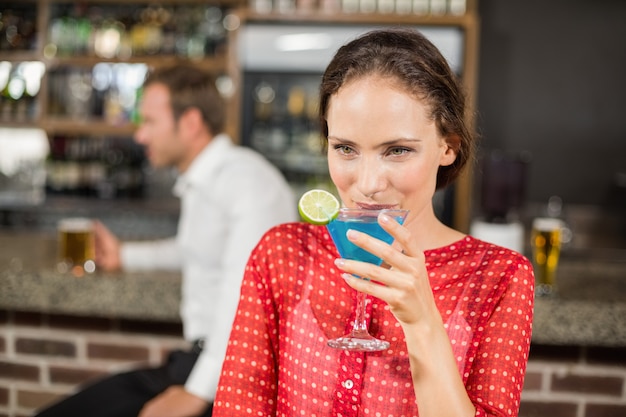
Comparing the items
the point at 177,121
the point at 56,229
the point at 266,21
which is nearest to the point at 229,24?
the point at 266,21

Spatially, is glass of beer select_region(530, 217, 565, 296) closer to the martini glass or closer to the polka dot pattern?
the polka dot pattern

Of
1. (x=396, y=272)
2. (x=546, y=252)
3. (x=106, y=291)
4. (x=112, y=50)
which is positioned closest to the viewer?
(x=396, y=272)

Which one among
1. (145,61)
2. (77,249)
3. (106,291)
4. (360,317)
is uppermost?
(145,61)

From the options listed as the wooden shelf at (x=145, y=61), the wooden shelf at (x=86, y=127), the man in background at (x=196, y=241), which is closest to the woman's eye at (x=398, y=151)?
the man in background at (x=196, y=241)

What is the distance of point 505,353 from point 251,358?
448 millimetres

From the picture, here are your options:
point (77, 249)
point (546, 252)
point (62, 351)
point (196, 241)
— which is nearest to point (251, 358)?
point (196, 241)

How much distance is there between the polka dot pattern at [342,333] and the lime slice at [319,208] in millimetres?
215

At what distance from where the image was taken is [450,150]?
1.31 m

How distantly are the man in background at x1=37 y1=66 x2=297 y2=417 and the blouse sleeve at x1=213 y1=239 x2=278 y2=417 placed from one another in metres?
0.71

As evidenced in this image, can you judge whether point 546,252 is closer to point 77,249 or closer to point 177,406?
point 177,406

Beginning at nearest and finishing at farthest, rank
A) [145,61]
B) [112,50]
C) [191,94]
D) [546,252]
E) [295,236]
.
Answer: [295,236]
[546,252]
[191,94]
[145,61]
[112,50]

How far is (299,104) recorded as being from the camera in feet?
15.4

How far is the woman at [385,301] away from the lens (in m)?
1.19

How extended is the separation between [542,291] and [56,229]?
364 centimetres
